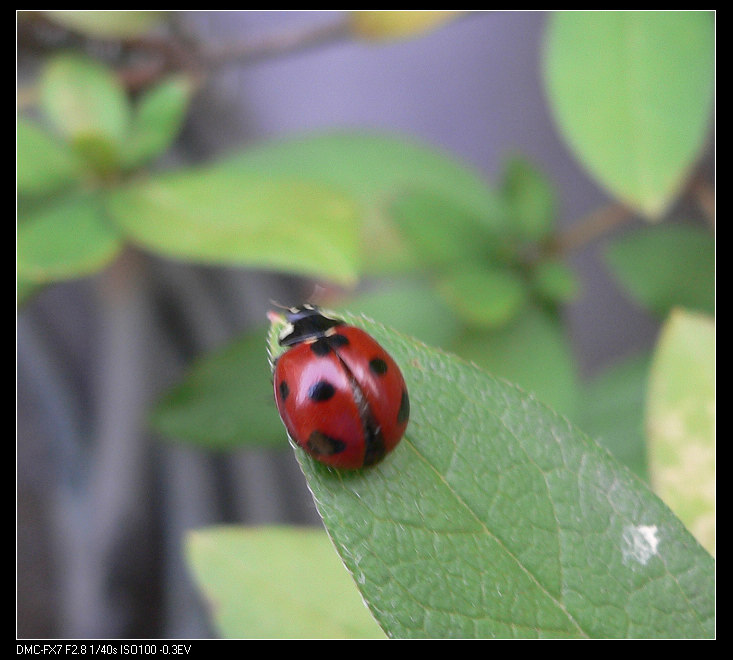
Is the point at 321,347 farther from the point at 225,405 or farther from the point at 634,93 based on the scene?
the point at 634,93

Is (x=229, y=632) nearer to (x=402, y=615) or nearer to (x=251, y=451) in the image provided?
(x=402, y=615)

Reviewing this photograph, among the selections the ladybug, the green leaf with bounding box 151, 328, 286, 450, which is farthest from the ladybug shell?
the green leaf with bounding box 151, 328, 286, 450

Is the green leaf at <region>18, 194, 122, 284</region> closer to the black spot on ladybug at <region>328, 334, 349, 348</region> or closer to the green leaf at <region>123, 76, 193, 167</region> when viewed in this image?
the green leaf at <region>123, 76, 193, 167</region>

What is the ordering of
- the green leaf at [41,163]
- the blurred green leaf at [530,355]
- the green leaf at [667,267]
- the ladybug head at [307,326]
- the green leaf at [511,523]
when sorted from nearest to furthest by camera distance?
1. the green leaf at [511,523]
2. the ladybug head at [307,326]
3. the green leaf at [41,163]
4. the blurred green leaf at [530,355]
5. the green leaf at [667,267]

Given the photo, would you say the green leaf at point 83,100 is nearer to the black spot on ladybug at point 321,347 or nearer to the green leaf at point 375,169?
the green leaf at point 375,169

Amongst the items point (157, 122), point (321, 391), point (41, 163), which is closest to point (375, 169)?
point (157, 122)

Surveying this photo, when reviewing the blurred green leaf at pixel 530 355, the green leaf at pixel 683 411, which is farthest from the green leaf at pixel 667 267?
the green leaf at pixel 683 411
